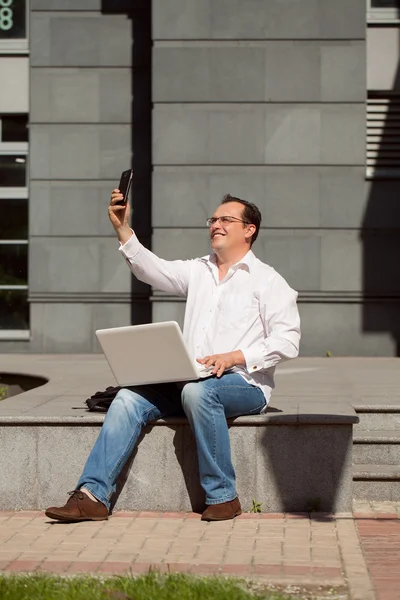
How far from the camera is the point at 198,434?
6.73 metres

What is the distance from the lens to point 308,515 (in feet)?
22.5

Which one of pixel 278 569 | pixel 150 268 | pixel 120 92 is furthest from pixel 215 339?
pixel 120 92

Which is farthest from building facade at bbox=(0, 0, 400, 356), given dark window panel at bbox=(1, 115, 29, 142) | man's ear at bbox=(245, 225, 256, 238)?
man's ear at bbox=(245, 225, 256, 238)

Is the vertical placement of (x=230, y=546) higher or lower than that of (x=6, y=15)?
lower

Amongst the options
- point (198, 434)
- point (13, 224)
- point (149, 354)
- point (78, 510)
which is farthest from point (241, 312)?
point (13, 224)

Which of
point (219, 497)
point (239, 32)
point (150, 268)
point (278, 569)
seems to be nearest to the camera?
point (278, 569)

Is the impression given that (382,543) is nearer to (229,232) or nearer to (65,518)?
(65,518)

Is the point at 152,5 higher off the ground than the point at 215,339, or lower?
higher

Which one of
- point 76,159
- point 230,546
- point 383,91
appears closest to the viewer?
point 230,546

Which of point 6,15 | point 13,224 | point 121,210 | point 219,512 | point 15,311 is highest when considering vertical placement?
point 6,15

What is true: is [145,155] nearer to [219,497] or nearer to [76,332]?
[76,332]

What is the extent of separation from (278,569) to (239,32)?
1121 cm

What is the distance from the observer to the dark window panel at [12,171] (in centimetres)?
1684

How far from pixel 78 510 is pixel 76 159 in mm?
10551
